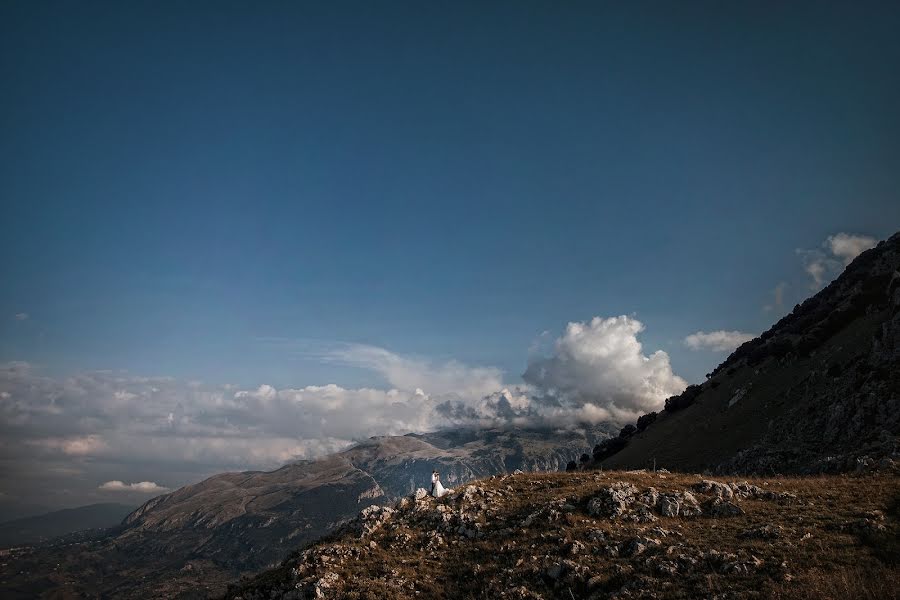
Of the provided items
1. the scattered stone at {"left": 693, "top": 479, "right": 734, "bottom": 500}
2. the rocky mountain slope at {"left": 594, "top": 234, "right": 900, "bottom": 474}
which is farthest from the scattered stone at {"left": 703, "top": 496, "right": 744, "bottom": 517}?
the rocky mountain slope at {"left": 594, "top": 234, "right": 900, "bottom": 474}

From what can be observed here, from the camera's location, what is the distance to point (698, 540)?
78.3 ft

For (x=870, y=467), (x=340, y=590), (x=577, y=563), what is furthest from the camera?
(x=870, y=467)

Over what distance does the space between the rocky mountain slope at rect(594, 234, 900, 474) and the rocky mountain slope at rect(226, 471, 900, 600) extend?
46.3ft

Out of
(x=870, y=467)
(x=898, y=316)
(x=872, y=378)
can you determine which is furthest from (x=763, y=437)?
(x=870, y=467)

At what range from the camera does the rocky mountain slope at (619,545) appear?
64.7 feet

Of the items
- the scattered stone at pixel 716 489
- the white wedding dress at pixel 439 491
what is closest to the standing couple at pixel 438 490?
the white wedding dress at pixel 439 491

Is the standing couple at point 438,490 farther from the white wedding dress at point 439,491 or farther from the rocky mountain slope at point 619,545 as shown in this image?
the rocky mountain slope at point 619,545

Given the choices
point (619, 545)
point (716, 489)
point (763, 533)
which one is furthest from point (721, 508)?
point (619, 545)

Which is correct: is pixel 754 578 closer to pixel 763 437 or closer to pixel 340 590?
pixel 340 590

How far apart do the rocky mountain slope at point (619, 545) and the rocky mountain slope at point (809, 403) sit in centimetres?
1411

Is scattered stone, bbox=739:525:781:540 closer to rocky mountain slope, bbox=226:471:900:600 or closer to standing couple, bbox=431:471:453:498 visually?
rocky mountain slope, bbox=226:471:900:600

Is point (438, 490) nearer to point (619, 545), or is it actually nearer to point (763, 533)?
point (619, 545)

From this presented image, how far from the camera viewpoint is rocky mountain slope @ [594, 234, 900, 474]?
47719 mm

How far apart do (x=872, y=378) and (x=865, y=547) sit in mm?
41734
